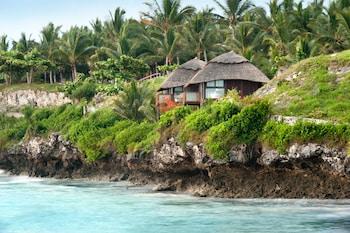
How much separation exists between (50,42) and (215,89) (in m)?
31.0

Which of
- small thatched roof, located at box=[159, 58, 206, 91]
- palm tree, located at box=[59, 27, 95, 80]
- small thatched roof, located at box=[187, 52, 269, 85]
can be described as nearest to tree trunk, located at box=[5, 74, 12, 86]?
palm tree, located at box=[59, 27, 95, 80]

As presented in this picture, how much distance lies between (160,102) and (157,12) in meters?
19.9

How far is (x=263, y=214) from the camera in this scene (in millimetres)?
26812

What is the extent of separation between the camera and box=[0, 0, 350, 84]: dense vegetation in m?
45.9

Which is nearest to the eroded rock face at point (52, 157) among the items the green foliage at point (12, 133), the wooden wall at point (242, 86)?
the green foliage at point (12, 133)

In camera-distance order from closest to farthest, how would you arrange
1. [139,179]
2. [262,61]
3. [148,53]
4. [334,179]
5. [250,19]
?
[334,179]
[139,179]
[262,61]
[250,19]
[148,53]

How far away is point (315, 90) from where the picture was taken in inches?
1319

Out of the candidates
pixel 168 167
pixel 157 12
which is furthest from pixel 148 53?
pixel 168 167

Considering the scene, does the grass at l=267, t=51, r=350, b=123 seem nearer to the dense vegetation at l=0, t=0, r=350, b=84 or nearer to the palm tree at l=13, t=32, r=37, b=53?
the dense vegetation at l=0, t=0, r=350, b=84

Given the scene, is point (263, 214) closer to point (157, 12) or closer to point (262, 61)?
point (262, 61)

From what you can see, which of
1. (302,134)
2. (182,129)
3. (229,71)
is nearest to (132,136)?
(182,129)

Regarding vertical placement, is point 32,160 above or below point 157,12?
below

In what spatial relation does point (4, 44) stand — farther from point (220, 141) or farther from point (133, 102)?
point (220, 141)

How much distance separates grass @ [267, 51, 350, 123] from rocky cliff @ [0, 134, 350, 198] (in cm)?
239
